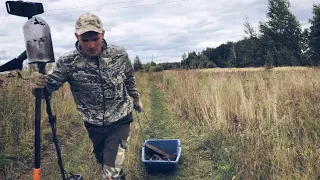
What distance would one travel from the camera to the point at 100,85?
3230mm

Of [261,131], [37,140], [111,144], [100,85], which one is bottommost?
[261,131]

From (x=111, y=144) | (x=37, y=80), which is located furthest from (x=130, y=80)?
(x=37, y=80)

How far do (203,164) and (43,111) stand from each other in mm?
3435

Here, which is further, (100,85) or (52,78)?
(100,85)

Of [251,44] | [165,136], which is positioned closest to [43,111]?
[165,136]

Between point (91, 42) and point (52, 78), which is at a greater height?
point (91, 42)

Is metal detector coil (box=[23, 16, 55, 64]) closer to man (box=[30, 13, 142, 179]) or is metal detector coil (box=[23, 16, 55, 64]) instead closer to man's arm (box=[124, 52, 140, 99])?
man (box=[30, 13, 142, 179])

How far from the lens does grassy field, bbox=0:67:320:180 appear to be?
3809 millimetres

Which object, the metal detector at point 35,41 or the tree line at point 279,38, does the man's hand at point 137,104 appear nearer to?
the metal detector at point 35,41

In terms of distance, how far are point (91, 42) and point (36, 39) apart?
0.60 meters

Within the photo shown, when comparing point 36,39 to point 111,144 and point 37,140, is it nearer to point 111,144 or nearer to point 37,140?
point 37,140

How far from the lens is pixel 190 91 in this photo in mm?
8781

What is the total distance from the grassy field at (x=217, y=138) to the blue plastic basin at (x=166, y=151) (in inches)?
4.5

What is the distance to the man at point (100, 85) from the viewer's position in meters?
3.09
